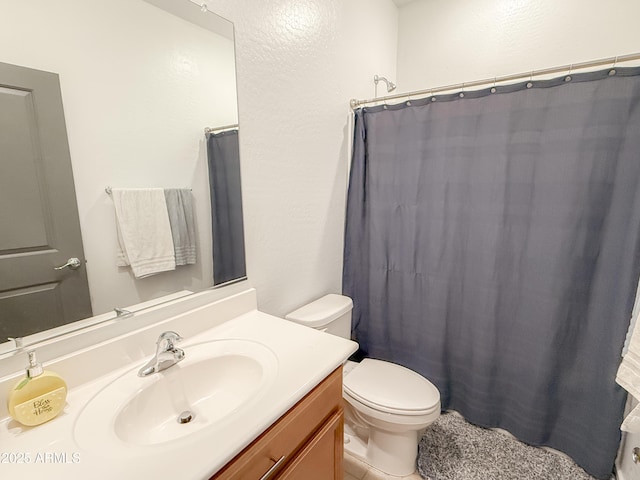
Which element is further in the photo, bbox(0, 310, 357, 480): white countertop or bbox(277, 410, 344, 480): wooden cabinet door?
bbox(277, 410, 344, 480): wooden cabinet door

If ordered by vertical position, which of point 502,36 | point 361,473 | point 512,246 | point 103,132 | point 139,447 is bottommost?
point 361,473

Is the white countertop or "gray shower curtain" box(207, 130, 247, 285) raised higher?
"gray shower curtain" box(207, 130, 247, 285)

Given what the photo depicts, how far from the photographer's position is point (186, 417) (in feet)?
2.70

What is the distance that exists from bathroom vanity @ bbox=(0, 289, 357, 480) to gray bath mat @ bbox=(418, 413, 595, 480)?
753 mm

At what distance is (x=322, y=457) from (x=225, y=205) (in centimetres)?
91

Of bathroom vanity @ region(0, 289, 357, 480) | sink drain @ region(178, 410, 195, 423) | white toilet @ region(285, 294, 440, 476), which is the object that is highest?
bathroom vanity @ region(0, 289, 357, 480)

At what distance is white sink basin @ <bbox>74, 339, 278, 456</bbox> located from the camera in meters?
0.63

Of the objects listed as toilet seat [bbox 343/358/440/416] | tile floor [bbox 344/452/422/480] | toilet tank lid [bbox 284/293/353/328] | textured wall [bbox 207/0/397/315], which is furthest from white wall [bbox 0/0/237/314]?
tile floor [bbox 344/452/422/480]

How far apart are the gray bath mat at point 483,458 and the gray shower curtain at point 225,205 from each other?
1331mm

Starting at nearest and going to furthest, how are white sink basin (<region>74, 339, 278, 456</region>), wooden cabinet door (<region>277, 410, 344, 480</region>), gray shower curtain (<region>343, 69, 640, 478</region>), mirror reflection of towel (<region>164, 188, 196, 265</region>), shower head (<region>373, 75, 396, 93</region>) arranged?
1. white sink basin (<region>74, 339, 278, 456</region>)
2. wooden cabinet door (<region>277, 410, 344, 480</region>)
3. mirror reflection of towel (<region>164, 188, 196, 265</region>)
4. gray shower curtain (<region>343, 69, 640, 478</region>)
5. shower head (<region>373, 75, 396, 93</region>)

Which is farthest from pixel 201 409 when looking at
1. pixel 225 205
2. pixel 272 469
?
pixel 225 205

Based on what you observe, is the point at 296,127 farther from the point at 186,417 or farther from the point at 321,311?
the point at 186,417

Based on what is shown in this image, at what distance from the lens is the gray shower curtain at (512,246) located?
122 cm

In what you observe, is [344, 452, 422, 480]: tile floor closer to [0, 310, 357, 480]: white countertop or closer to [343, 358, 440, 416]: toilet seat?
[343, 358, 440, 416]: toilet seat
